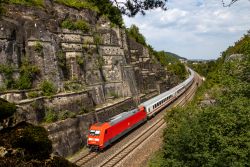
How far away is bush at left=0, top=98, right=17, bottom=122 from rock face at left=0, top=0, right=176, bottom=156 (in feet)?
56.9

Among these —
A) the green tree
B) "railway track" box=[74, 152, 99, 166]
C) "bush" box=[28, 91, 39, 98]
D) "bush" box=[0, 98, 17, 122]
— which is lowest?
"railway track" box=[74, 152, 99, 166]

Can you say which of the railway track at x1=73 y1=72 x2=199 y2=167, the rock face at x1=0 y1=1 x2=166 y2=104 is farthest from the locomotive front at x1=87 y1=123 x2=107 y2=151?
the rock face at x1=0 y1=1 x2=166 y2=104

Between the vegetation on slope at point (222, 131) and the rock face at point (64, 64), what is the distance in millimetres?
10296

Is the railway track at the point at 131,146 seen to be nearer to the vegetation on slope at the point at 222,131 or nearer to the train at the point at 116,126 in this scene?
the train at the point at 116,126

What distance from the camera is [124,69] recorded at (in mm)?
44156

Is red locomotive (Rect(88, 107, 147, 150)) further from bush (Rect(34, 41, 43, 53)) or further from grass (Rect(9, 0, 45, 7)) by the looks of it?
grass (Rect(9, 0, 45, 7))

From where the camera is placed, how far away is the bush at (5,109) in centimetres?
395

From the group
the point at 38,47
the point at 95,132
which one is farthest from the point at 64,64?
the point at 95,132

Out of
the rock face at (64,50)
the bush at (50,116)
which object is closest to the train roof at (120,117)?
the bush at (50,116)

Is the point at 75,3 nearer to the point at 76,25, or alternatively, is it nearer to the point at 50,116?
the point at 76,25

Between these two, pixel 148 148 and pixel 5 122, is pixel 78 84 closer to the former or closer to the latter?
pixel 148 148

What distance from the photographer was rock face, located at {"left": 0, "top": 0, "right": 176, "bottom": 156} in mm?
25344

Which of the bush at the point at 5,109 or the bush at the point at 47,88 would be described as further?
the bush at the point at 47,88

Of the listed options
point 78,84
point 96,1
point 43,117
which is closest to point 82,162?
point 43,117
